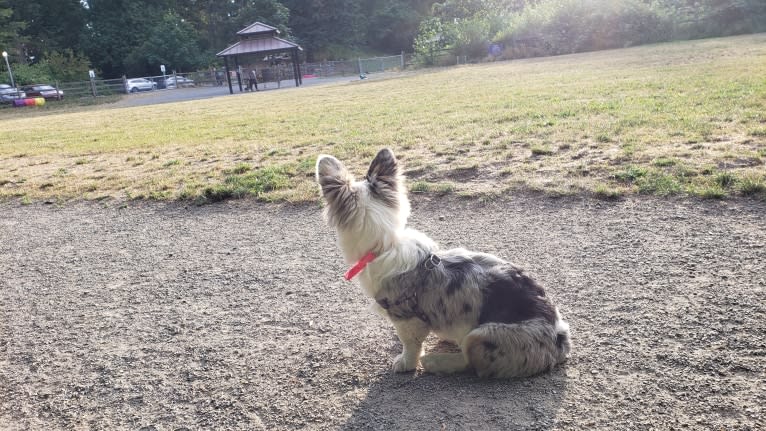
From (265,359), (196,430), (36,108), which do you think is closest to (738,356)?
(265,359)

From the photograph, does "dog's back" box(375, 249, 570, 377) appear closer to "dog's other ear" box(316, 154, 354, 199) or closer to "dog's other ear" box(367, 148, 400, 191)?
"dog's other ear" box(367, 148, 400, 191)

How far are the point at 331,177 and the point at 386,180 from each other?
1.27 feet

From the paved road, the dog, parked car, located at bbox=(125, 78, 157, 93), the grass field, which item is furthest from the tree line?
the dog

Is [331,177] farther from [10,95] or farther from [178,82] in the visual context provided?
[178,82]

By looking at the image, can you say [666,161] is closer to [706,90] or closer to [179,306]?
[179,306]

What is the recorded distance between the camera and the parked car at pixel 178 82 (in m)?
55.1

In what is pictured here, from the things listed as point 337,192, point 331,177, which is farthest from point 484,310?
point 331,177

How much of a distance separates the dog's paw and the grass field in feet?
13.2

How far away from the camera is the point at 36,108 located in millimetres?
36875

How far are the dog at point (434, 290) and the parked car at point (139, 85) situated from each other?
54.0 metres

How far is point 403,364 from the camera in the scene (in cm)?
354

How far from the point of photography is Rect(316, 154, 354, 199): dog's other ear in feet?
11.1

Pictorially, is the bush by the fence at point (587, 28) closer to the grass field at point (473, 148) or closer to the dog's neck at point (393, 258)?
the grass field at point (473, 148)

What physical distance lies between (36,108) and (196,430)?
42.6 meters
